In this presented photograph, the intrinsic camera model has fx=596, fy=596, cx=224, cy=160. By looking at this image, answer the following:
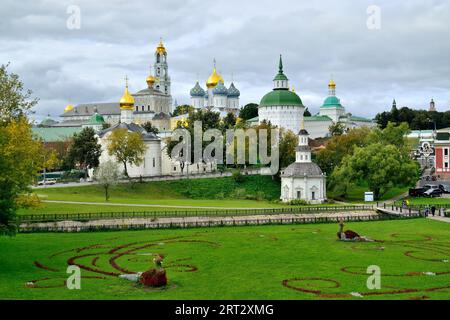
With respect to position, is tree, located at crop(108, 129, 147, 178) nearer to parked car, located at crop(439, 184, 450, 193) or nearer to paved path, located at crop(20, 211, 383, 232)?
paved path, located at crop(20, 211, 383, 232)

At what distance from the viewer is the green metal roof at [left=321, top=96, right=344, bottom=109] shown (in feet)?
513

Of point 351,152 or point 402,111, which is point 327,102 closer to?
point 402,111

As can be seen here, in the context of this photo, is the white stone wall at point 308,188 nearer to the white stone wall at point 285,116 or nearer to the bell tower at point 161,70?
the white stone wall at point 285,116

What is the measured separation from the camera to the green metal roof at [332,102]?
156m

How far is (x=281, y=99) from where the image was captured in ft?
393

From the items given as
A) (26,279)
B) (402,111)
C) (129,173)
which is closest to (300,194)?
(129,173)

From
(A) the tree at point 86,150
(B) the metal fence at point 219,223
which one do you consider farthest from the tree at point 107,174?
(B) the metal fence at point 219,223

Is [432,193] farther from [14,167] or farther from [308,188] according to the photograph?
[14,167]

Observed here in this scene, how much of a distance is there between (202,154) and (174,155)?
4.48m

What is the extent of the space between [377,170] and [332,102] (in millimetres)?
82762

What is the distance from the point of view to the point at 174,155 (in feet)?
297

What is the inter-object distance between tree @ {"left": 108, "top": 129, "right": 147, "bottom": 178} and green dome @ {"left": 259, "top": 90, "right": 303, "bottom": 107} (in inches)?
1757

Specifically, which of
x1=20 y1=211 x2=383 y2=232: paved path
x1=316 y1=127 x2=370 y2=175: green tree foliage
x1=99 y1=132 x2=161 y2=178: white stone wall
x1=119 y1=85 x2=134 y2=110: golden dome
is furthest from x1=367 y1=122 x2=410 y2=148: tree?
x1=119 y1=85 x2=134 y2=110: golden dome

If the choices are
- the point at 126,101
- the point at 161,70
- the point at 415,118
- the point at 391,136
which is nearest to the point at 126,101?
the point at 126,101
